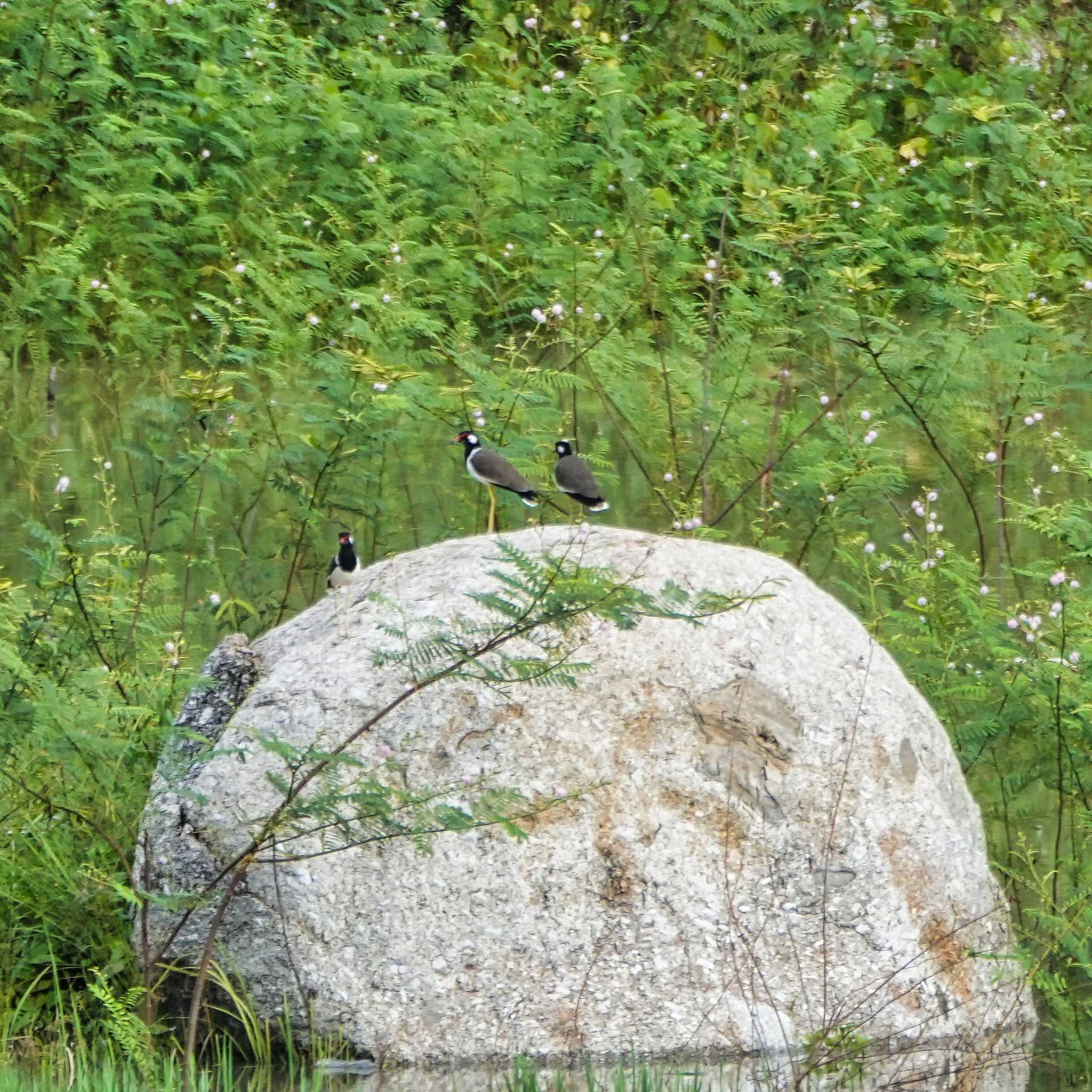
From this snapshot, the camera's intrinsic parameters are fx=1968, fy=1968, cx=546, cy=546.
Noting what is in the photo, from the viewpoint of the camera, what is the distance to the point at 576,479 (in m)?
7.35

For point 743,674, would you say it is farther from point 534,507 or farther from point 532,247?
point 532,247

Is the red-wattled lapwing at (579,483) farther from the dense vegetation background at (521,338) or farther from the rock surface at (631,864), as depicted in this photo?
the rock surface at (631,864)

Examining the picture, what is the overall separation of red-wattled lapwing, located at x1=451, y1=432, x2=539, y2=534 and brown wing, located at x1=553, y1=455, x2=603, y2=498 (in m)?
0.13

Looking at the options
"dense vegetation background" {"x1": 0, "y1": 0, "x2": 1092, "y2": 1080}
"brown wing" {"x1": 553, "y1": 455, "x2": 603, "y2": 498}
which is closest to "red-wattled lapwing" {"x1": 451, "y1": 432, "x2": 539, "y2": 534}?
"brown wing" {"x1": 553, "y1": 455, "x2": 603, "y2": 498}

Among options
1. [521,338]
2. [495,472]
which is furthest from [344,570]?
[521,338]

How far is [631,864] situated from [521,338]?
691 centimetres

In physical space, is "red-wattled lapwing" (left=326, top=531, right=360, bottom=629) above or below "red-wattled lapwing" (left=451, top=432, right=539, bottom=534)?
below


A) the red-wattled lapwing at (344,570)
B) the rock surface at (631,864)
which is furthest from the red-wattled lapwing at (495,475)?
the rock surface at (631,864)

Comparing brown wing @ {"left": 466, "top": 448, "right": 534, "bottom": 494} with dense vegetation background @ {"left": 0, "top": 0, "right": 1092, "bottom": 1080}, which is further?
brown wing @ {"left": 466, "top": 448, "right": 534, "bottom": 494}

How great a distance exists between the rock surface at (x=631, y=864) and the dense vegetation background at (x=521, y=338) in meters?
0.39

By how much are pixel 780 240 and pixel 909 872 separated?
3.39 meters

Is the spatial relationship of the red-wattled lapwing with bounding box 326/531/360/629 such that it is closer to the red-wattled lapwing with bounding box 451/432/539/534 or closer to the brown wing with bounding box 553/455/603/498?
the red-wattled lapwing with bounding box 451/432/539/534

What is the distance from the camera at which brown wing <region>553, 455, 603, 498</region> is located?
734 cm

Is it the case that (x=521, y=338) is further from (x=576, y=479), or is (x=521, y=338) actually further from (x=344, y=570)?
(x=344, y=570)
